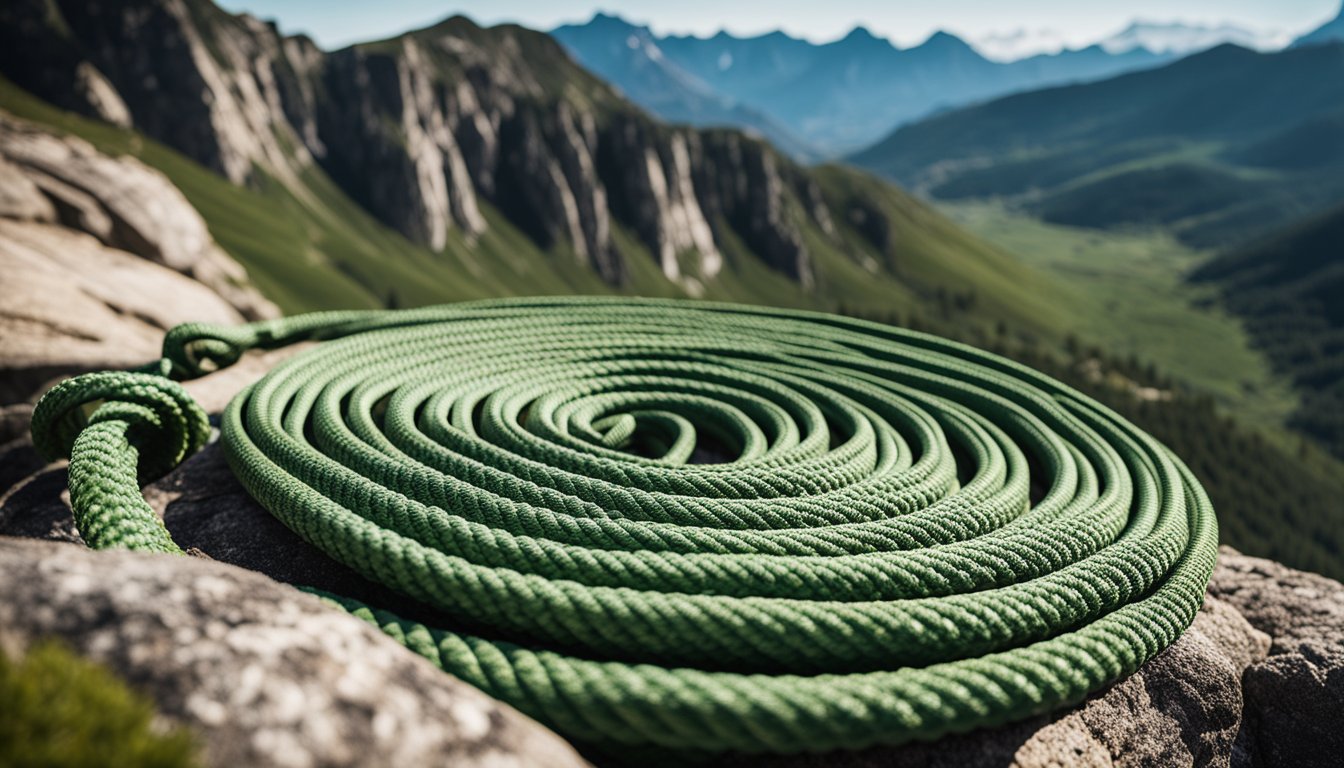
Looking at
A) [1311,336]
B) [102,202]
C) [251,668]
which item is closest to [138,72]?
[102,202]

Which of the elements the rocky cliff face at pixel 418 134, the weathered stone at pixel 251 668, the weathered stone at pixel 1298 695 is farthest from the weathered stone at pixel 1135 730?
the rocky cliff face at pixel 418 134

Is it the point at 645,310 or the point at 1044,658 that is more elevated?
the point at 645,310

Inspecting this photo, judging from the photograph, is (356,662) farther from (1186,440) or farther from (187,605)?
(1186,440)

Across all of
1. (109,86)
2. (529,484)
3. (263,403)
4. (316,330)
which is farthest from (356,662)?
(109,86)

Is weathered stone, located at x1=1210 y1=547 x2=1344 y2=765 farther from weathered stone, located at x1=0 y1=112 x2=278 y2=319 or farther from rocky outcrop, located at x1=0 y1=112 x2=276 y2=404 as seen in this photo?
weathered stone, located at x1=0 y1=112 x2=278 y2=319

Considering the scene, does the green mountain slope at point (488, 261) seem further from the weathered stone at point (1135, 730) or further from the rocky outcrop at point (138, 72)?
the weathered stone at point (1135, 730)
